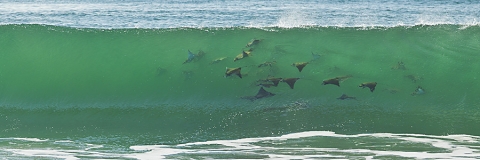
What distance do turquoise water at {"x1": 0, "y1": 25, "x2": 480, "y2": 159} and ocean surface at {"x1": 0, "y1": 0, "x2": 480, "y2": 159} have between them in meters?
0.02

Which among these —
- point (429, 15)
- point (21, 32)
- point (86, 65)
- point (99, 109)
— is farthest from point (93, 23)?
point (429, 15)

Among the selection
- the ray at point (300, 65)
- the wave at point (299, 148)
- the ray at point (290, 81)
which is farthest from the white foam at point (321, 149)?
the ray at point (300, 65)

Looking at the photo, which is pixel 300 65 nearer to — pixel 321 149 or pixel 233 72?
pixel 233 72

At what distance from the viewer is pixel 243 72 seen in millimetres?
7281

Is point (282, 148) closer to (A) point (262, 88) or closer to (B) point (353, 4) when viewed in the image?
(A) point (262, 88)

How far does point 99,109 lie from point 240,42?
2.04 metres

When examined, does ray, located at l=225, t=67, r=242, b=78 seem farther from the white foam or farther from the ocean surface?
the white foam

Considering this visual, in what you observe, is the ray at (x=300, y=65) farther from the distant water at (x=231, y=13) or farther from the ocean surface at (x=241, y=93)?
the distant water at (x=231, y=13)

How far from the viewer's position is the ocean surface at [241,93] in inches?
232

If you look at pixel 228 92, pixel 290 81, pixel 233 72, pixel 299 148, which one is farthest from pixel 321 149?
pixel 233 72

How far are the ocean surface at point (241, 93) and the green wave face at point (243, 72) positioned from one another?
17 mm

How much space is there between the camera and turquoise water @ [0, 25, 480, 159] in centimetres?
601

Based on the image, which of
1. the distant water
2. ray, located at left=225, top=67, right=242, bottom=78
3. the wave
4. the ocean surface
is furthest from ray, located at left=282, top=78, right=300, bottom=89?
the distant water

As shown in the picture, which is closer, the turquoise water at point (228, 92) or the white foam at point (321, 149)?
the white foam at point (321, 149)
